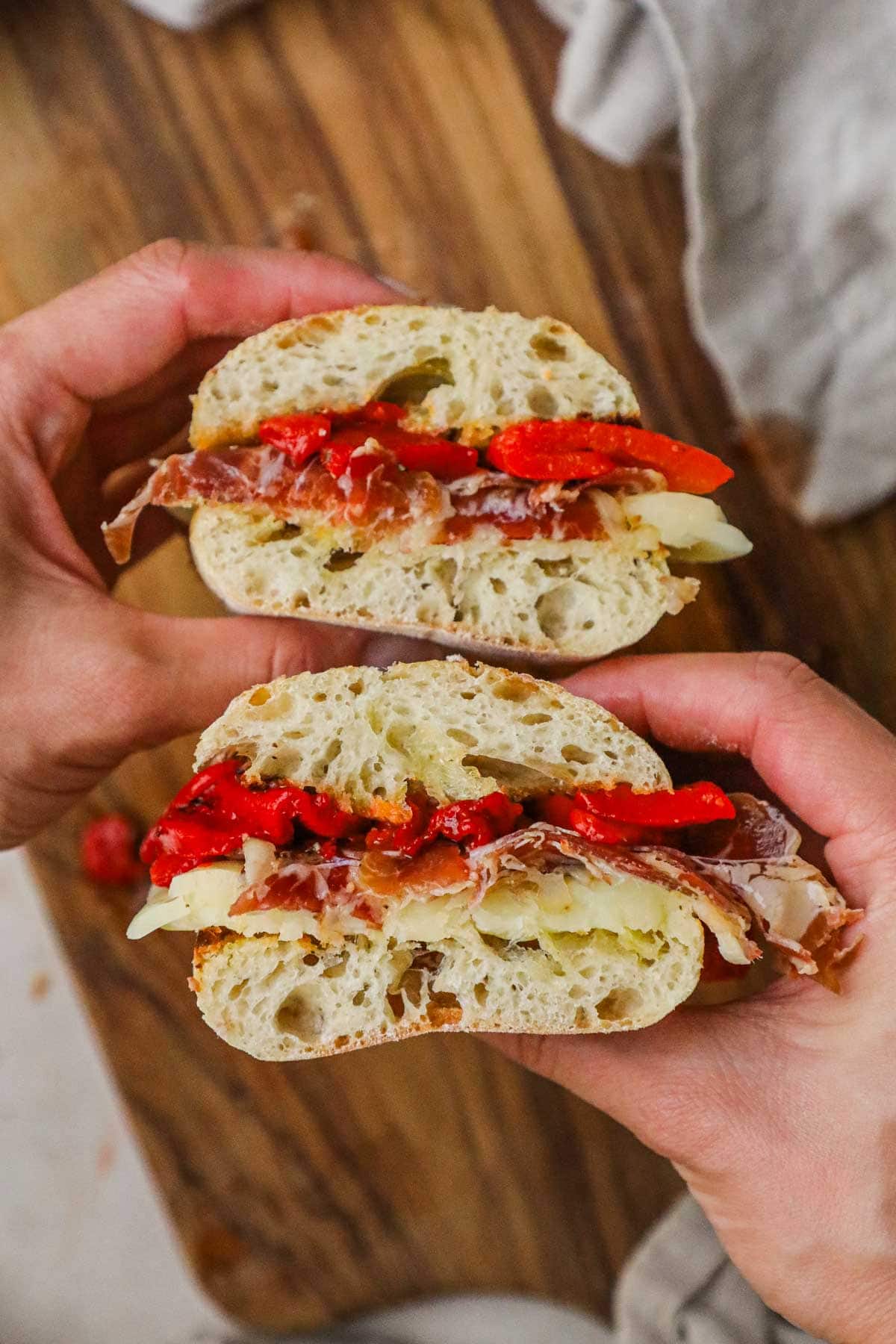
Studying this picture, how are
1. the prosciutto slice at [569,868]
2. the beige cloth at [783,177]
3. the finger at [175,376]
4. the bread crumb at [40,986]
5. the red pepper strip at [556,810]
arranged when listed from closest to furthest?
1. the prosciutto slice at [569,868]
2. the red pepper strip at [556,810]
3. the finger at [175,376]
4. the beige cloth at [783,177]
5. the bread crumb at [40,986]

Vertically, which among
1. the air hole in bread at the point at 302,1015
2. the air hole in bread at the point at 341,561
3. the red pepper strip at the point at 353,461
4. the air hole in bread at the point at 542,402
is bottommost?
the air hole in bread at the point at 302,1015

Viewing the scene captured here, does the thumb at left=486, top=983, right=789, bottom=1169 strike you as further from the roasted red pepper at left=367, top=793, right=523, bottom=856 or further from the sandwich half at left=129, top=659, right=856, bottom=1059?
the roasted red pepper at left=367, top=793, right=523, bottom=856

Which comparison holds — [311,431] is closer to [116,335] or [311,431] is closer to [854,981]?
[116,335]

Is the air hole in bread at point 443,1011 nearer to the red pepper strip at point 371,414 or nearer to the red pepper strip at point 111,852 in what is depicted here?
the red pepper strip at point 371,414

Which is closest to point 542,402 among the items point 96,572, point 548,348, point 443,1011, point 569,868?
point 548,348

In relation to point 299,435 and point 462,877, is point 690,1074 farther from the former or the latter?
point 299,435

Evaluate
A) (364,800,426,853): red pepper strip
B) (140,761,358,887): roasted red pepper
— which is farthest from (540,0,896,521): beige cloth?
(140,761,358,887): roasted red pepper

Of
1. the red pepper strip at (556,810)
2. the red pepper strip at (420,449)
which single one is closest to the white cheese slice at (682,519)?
the red pepper strip at (420,449)

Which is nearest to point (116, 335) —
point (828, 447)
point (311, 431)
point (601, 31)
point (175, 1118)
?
point (311, 431)
